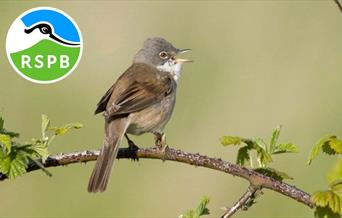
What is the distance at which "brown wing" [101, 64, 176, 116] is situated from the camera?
4.83 metres

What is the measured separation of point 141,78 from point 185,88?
5.45 meters

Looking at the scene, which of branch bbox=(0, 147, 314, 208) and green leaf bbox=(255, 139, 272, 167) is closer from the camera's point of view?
branch bbox=(0, 147, 314, 208)

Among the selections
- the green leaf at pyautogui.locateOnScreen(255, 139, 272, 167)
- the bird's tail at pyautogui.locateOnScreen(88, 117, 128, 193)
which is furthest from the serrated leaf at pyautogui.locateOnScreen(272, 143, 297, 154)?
the bird's tail at pyautogui.locateOnScreen(88, 117, 128, 193)

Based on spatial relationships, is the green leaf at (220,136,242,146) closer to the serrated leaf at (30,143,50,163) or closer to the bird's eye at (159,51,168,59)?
the serrated leaf at (30,143,50,163)

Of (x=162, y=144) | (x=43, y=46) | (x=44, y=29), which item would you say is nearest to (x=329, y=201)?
(x=162, y=144)

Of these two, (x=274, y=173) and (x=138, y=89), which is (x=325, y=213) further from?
(x=138, y=89)

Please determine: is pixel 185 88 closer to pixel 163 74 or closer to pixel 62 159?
pixel 163 74

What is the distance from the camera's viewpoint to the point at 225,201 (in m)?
9.09

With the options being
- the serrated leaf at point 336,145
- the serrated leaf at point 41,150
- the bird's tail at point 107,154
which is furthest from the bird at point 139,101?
the serrated leaf at point 336,145

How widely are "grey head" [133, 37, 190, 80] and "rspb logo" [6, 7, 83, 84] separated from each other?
9.98 ft

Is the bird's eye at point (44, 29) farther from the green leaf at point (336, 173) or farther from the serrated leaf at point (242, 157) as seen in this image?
the green leaf at point (336, 173)

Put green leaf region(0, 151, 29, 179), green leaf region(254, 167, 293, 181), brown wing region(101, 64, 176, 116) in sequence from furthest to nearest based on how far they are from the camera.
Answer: brown wing region(101, 64, 176, 116)
green leaf region(254, 167, 293, 181)
green leaf region(0, 151, 29, 179)

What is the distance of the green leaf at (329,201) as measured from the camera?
2459 mm

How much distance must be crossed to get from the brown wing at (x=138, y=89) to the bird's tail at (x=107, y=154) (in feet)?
0.24
